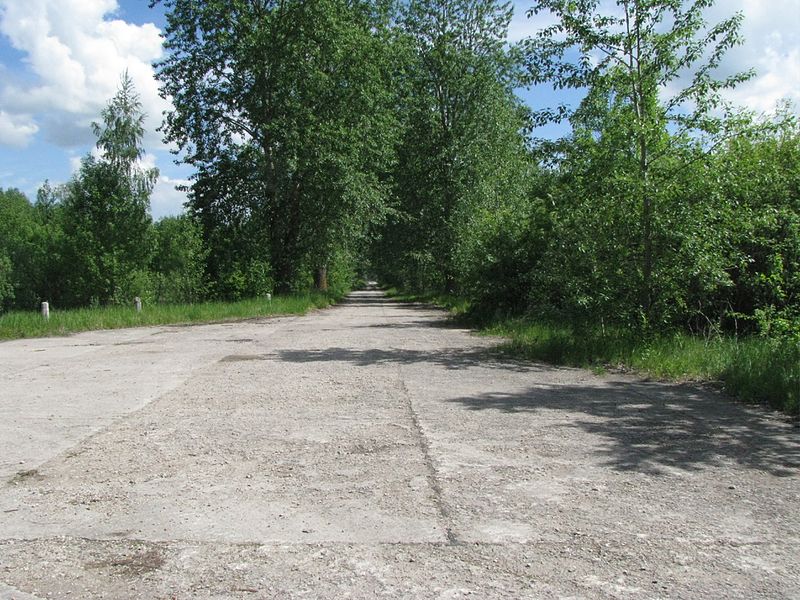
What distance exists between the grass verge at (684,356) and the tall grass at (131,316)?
1321cm

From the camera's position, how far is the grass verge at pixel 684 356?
8.40 metres

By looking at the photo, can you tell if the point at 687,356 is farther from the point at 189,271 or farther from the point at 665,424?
the point at 189,271

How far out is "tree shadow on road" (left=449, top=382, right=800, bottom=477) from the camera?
574cm

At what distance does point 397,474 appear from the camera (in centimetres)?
525

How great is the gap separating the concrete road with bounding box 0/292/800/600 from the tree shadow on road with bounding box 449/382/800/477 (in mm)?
35

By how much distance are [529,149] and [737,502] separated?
399 inches

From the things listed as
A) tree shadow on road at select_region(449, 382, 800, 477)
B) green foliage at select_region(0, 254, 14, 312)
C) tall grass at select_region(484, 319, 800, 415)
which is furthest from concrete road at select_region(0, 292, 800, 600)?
green foliage at select_region(0, 254, 14, 312)

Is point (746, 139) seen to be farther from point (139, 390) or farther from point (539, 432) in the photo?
point (139, 390)

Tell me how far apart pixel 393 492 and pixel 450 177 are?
33.0m

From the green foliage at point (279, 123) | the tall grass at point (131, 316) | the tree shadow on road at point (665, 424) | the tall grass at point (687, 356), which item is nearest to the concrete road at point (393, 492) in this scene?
the tree shadow on road at point (665, 424)

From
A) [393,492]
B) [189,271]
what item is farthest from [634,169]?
[189,271]

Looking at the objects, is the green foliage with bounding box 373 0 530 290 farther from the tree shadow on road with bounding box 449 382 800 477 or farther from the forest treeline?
the tree shadow on road with bounding box 449 382 800 477

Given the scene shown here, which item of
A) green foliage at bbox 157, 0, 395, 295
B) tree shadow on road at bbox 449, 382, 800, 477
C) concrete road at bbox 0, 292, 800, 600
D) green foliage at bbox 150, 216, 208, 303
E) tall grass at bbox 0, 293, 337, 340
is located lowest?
tree shadow on road at bbox 449, 382, 800, 477

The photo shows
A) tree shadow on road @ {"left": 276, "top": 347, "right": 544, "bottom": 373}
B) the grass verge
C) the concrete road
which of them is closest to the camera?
the concrete road
